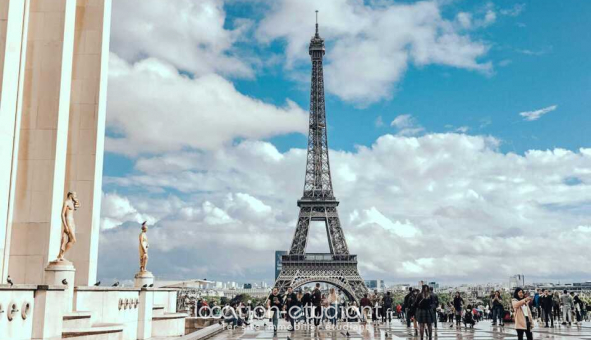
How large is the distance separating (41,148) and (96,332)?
7210mm

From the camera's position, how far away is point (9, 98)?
62.2 feet

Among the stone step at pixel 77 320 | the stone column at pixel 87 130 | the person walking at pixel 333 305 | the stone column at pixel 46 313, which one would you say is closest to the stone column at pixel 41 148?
the stone column at pixel 87 130

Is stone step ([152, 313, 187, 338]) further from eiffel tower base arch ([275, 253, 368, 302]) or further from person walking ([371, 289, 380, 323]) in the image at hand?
eiffel tower base arch ([275, 253, 368, 302])

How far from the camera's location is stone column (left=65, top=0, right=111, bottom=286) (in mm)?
24109

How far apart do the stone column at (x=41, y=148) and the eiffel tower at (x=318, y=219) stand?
228ft

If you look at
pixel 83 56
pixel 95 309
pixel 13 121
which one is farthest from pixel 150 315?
pixel 83 56

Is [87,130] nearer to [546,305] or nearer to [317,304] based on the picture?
[317,304]

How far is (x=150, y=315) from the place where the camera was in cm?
2298

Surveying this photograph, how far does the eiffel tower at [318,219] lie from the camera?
9175 centimetres

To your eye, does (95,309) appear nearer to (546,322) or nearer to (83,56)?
(83,56)

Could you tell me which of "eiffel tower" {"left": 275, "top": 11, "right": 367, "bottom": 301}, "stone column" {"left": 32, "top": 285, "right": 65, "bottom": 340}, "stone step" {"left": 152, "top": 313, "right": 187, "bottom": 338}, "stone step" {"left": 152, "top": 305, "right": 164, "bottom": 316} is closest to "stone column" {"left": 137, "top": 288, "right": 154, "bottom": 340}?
"stone step" {"left": 152, "top": 313, "right": 187, "bottom": 338}

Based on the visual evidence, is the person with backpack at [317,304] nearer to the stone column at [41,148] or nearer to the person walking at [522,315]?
the person walking at [522,315]

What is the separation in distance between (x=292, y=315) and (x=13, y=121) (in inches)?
548

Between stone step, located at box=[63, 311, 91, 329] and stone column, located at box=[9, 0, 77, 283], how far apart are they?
149 inches
